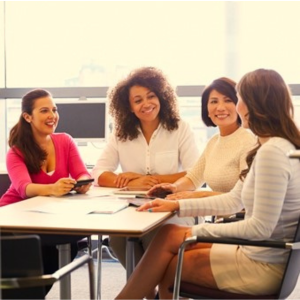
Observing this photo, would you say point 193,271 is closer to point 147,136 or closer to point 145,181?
point 145,181

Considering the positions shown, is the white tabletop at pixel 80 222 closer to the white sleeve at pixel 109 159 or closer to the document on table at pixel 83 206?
the document on table at pixel 83 206

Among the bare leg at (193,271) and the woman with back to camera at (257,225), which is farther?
the bare leg at (193,271)

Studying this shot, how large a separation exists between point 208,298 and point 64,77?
3228mm

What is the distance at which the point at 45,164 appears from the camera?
2920mm

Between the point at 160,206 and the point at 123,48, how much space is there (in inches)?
108

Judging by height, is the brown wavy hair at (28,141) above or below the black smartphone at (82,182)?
above

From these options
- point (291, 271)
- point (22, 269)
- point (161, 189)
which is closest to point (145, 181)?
point (161, 189)

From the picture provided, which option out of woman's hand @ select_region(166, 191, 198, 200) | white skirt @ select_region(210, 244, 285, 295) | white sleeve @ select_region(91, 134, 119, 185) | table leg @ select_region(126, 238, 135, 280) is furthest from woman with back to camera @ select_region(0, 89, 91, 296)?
white skirt @ select_region(210, 244, 285, 295)

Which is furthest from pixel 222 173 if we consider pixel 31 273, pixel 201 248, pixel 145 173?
pixel 31 273

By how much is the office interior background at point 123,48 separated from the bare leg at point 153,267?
2.15 meters

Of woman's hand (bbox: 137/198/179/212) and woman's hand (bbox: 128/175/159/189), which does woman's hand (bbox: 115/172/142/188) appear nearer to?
woman's hand (bbox: 128/175/159/189)

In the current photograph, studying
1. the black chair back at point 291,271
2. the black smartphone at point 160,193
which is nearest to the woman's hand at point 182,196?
the black smartphone at point 160,193

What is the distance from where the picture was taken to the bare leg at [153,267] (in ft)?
6.57

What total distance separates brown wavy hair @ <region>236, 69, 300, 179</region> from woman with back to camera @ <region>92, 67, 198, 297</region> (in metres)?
1.08
